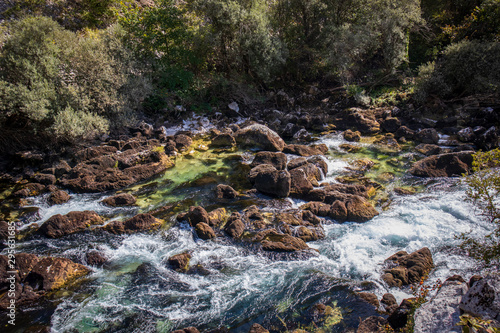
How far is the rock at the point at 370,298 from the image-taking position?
786 cm

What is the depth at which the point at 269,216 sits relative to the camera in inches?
482

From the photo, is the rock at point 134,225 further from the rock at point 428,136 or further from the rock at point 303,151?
the rock at point 428,136

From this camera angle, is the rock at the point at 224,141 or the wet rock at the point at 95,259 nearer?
the wet rock at the point at 95,259

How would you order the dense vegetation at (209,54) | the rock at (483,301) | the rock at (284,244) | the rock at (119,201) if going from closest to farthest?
the rock at (483,301)
the rock at (284,244)
the rock at (119,201)
the dense vegetation at (209,54)

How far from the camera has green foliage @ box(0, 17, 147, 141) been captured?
16625 mm

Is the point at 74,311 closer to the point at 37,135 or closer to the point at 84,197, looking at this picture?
the point at 84,197

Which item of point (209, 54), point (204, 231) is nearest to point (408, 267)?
point (204, 231)

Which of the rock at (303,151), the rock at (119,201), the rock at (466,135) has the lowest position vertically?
the rock at (119,201)

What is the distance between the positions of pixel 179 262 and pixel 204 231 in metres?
1.70

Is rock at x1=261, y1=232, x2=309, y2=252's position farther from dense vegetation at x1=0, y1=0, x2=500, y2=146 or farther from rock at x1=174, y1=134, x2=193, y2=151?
dense vegetation at x1=0, y1=0, x2=500, y2=146

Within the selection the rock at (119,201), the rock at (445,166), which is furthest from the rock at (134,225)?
the rock at (445,166)

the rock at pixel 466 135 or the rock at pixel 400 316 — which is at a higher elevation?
the rock at pixel 466 135

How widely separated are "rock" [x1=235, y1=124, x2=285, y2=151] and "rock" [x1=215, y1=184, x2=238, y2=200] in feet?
19.1

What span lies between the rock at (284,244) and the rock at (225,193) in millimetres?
3772
